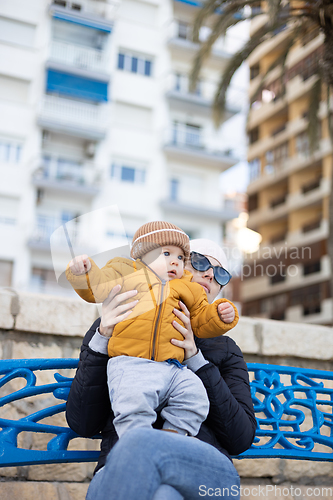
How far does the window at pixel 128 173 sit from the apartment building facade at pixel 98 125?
0.05 meters

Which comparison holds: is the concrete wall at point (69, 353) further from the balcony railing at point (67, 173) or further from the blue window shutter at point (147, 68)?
the blue window shutter at point (147, 68)

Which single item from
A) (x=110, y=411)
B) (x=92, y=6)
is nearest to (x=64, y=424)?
(x=110, y=411)

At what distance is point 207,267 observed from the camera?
2.42 m

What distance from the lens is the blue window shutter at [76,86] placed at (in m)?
22.3

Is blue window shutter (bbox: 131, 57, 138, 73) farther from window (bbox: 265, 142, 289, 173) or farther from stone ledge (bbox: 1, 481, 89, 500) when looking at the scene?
stone ledge (bbox: 1, 481, 89, 500)

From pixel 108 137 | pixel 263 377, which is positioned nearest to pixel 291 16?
pixel 263 377

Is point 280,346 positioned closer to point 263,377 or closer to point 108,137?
point 263,377

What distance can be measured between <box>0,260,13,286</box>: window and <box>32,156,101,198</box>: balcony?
3551 millimetres

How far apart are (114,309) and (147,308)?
0.41 feet

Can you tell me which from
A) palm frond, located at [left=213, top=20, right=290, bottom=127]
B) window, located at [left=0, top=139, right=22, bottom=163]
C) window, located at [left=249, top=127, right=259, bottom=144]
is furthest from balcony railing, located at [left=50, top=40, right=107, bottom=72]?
palm frond, located at [left=213, top=20, right=290, bottom=127]

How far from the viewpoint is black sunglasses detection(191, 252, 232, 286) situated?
242 cm

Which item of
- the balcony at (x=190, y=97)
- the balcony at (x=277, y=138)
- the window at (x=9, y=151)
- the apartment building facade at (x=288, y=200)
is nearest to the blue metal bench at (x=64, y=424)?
the window at (x=9, y=151)

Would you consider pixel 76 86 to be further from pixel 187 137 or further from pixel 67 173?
pixel 187 137

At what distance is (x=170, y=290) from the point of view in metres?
2.00
